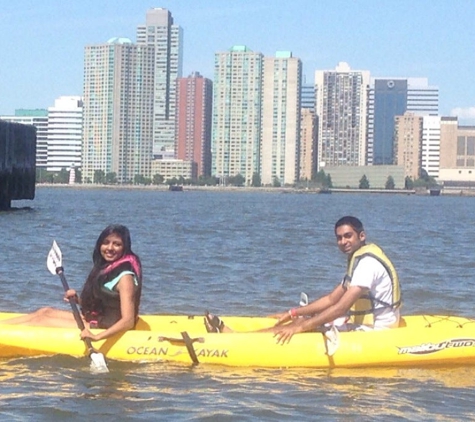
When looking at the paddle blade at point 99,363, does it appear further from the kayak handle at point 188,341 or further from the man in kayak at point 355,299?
the man in kayak at point 355,299

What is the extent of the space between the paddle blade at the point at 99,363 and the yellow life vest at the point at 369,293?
7.90ft

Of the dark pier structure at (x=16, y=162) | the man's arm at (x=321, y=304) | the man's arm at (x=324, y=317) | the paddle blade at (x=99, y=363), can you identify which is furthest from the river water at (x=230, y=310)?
the dark pier structure at (x=16, y=162)

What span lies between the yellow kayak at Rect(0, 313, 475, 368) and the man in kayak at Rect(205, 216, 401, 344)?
0.46 ft

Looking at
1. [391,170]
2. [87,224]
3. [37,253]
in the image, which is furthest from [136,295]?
[391,170]

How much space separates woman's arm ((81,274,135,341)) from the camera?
1009 cm

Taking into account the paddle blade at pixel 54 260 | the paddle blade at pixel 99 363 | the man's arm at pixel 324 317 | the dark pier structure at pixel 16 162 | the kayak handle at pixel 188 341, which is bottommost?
the paddle blade at pixel 99 363

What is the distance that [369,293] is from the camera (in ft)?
34.3

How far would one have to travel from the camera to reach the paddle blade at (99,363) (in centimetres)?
1031

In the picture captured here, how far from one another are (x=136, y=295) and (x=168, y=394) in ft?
3.49

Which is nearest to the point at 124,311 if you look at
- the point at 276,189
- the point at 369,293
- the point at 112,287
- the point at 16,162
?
the point at 112,287

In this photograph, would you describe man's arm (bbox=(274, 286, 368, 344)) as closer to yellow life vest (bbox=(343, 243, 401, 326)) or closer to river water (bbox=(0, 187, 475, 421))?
yellow life vest (bbox=(343, 243, 401, 326))

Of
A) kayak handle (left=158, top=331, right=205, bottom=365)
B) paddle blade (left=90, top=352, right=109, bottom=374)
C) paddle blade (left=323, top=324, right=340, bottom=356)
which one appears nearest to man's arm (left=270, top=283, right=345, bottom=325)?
paddle blade (left=323, top=324, right=340, bottom=356)

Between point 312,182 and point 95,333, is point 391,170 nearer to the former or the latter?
point 312,182

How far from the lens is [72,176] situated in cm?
19575
